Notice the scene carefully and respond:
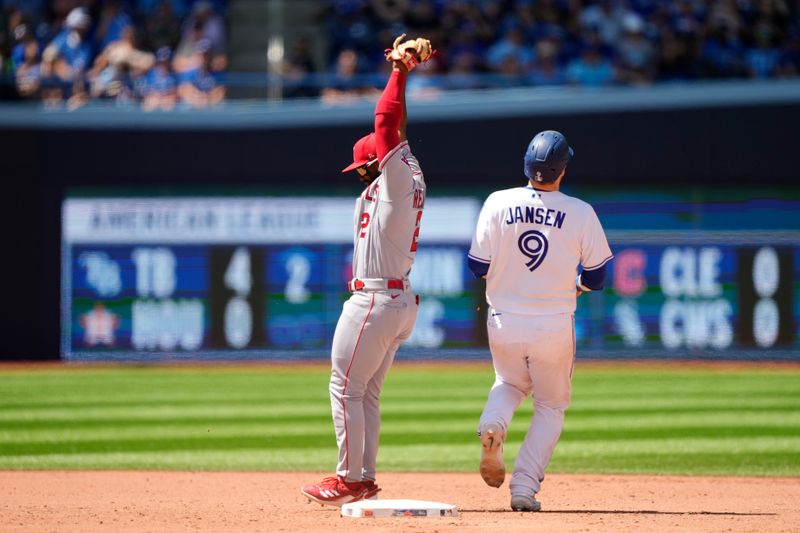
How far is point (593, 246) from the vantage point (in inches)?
241

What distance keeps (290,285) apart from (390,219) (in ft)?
38.1

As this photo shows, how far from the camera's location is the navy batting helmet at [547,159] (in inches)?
243

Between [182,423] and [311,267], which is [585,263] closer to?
[182,423]

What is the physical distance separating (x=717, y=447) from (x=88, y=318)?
10.2 metres

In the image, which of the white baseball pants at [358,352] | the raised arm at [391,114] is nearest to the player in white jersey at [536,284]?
the white baseball pants at [358,352]

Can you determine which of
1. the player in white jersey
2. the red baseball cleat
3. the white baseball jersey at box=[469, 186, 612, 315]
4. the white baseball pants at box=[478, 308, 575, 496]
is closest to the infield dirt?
the red baseball cleat

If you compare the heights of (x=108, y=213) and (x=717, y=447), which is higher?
(x=108, y=213)

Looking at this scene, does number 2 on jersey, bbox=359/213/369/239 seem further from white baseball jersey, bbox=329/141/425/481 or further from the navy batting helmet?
the navy batting helmet

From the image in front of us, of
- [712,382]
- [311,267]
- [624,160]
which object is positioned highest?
[624,160]

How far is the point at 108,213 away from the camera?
17.6 m

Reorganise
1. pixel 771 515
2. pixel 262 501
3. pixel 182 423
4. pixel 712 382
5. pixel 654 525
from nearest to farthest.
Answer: pixel 654 525 → pixel 771 515 → pixel 262 501 → pixel 182 423 → pixel 712 382

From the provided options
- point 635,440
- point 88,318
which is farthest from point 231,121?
point 635,440

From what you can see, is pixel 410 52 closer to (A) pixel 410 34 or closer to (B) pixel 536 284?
(B) pixel 536 284

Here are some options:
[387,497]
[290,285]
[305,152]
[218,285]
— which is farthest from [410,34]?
[387,497]
